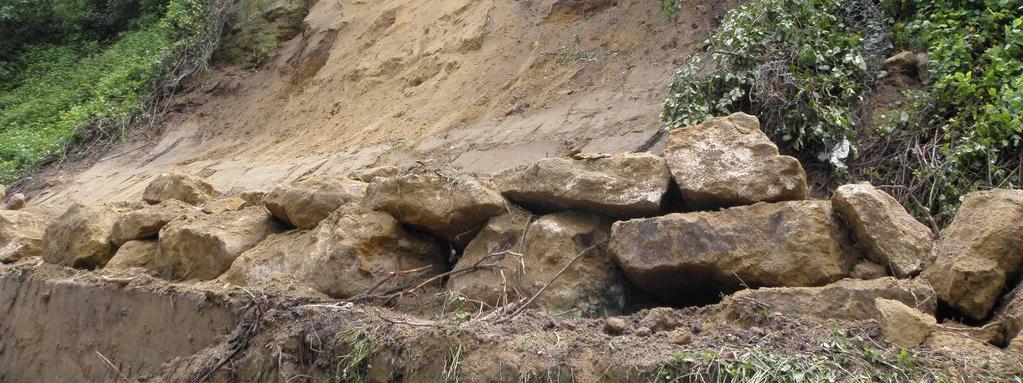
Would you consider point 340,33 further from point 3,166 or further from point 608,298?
point 608,298

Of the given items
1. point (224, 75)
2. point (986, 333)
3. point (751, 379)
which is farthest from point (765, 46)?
point (224, 75)

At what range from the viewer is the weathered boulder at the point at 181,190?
654 cm

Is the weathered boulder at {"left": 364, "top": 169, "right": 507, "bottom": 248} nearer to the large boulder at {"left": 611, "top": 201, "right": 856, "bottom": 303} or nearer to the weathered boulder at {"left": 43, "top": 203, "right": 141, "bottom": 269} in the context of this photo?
the large boulder at {"left": 611, "top": 201, "right": 856, "bottom": 303}

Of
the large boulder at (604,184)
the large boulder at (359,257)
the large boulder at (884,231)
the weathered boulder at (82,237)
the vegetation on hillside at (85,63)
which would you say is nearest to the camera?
the large boulder at (884,231)

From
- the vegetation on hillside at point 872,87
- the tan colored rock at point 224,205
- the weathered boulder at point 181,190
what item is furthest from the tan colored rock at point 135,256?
the vegetation on hillside at point 872,87

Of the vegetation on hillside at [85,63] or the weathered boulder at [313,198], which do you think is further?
the vegetation on hillside at [85,63]

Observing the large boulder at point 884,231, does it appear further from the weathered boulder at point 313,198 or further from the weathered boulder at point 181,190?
the weathered boulder at point 181,190

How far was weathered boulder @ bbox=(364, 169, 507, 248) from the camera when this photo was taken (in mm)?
4336

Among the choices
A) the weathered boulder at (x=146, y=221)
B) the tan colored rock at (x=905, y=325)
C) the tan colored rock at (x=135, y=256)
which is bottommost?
the tan colored rock at (x=135, y=256)

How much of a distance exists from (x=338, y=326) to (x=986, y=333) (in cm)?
233

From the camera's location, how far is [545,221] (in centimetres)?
414

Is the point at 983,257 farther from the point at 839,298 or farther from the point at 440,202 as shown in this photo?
the point at 440,202

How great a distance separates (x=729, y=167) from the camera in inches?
152

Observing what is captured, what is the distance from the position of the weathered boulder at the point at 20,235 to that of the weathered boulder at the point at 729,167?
4924 mm
